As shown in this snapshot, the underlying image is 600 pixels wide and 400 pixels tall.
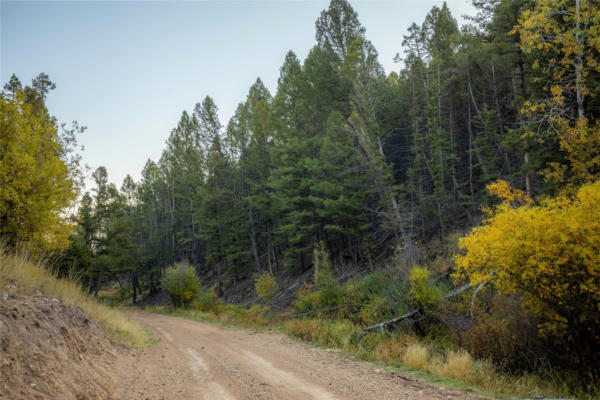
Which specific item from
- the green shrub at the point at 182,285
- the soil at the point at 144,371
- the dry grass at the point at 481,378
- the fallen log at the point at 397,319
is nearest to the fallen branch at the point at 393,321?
the fallen log at the point at 397,319

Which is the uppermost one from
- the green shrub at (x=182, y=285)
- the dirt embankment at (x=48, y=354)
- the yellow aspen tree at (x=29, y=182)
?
the yellow aspen tree at (x=29, y=182)

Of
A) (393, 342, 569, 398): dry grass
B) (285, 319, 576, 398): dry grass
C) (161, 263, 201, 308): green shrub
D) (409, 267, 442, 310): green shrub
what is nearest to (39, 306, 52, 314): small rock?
(285, 319, 576, 398): dry grass

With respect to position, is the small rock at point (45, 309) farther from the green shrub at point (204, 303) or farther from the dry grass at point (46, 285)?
the green shrub at point (204, 303)

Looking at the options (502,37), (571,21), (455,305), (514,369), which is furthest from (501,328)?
(502,37)

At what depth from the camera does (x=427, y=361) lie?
808cm

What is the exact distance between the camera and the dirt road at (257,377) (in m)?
5.57

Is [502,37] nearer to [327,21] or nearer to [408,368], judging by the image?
[327,21]

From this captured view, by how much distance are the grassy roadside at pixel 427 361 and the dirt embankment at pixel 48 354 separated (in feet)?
20.7

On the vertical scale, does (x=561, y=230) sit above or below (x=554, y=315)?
above

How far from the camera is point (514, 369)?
872 cm

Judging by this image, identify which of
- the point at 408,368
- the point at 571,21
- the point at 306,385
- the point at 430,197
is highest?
the point at 571,21

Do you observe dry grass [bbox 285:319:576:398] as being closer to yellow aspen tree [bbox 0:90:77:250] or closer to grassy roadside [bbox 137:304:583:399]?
grassy roadside [bbox 137:304:583:399]

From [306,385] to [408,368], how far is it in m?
3.00

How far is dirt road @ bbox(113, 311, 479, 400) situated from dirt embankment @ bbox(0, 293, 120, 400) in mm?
519
